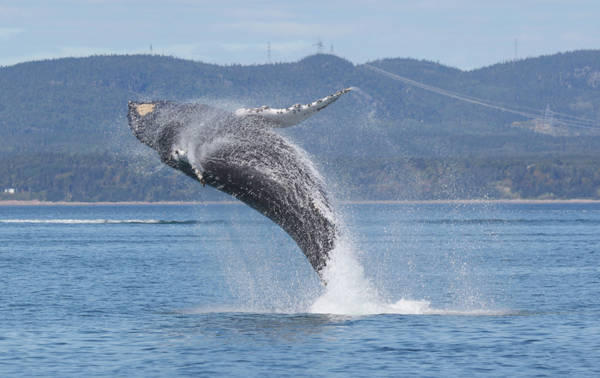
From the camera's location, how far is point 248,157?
2111cm

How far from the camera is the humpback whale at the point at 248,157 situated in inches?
805

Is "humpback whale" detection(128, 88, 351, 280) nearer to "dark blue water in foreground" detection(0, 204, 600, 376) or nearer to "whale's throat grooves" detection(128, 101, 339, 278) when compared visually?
"whale's throat grooves" detection(128, 101, 339, 278)

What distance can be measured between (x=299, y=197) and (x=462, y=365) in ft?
18.0

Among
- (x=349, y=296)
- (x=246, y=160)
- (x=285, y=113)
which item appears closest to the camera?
(x=285, y=113)

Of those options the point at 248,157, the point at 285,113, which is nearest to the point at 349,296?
the point at 248,157

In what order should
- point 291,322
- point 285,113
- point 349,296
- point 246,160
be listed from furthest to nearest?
point 349,296 → point 291,322 → point 246,160 → point 285,113

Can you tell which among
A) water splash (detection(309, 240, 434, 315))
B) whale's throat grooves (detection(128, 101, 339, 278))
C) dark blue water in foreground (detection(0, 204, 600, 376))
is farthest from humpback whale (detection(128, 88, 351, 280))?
dark blue water in foreground (detection(0, 204, 600, 376))

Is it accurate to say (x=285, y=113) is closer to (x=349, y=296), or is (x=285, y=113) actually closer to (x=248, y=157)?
(x=248, y=157)

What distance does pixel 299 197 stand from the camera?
70.7ft

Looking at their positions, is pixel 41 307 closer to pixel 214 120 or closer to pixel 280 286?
pixel 280 286

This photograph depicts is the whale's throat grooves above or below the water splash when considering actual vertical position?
above

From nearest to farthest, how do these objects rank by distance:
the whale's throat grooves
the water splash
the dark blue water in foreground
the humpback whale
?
the humpback whale < the whale's throat grooves < the dark blue water in foreground < the water splash

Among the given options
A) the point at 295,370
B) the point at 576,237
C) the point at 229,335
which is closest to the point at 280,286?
the point at 229,335

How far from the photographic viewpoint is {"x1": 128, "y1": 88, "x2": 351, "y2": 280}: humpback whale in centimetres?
2045
